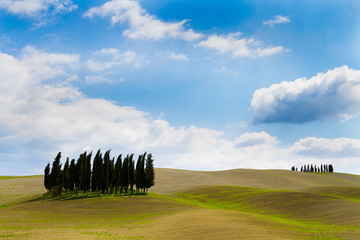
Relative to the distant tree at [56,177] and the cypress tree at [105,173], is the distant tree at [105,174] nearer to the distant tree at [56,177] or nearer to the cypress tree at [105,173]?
the cypress tree at [105,173]

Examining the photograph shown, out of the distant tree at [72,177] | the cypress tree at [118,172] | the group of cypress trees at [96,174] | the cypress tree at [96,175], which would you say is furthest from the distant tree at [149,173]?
the distant tree at [72,177]

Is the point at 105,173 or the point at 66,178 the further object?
the point at 66,178

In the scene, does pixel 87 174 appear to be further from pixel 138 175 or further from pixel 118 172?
pixel 138 175

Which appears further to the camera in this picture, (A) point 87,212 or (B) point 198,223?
(A) point 87,212

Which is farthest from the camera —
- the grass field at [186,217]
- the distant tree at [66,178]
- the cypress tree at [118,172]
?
the cypress tree at [118,172]

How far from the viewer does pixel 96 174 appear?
68250 millimetres

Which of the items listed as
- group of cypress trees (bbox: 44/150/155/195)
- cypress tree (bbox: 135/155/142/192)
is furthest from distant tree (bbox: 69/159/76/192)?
cypress tree (bbox: 135/155/142/192)

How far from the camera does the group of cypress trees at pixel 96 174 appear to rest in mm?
67812

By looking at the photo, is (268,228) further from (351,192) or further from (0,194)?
(0,194)

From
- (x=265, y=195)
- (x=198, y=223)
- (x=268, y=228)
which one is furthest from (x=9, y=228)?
(x=265, y=195)

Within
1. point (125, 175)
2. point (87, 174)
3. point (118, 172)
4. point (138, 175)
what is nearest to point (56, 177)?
point (87, 174)

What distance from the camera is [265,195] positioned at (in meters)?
67.2

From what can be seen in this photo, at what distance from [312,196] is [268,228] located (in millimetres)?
32683

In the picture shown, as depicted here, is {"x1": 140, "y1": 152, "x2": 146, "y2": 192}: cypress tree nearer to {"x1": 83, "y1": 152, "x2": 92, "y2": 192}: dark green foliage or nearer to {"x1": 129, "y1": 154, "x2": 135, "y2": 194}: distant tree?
{"x1": 129, "y1": 154, "x2": 135, "y2": 194}: distant tree
